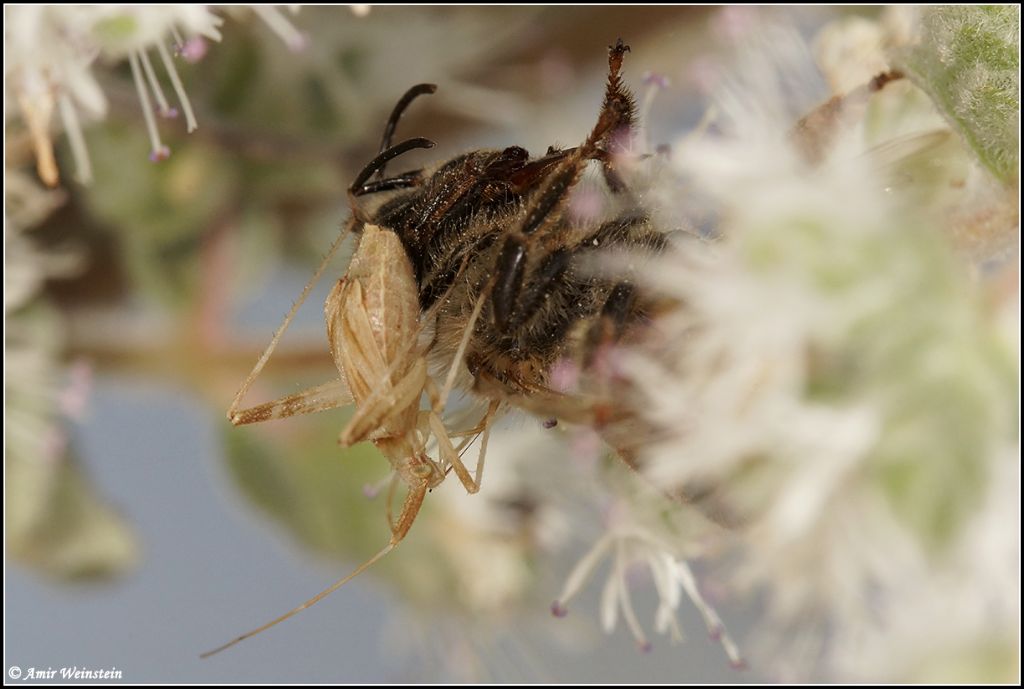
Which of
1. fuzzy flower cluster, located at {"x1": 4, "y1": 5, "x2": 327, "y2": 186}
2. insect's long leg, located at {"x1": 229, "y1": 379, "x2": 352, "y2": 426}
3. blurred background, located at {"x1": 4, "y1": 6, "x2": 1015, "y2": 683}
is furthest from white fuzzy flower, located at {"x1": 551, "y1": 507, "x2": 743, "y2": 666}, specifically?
fuzzy flower cluster, located at {"x1": 4, "y1": 5, "x2": 327, "y2": 186}

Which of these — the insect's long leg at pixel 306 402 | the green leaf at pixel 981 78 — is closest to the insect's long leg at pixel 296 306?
the insect's long leg at pixel 306 402

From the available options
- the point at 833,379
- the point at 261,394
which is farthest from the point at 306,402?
the point at 261,394

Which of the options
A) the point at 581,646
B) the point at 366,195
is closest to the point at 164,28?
the point at 366,195

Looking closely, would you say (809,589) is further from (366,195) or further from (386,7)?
(386,7)

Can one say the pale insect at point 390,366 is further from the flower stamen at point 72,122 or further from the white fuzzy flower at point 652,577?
the flower stamen at point 72,122

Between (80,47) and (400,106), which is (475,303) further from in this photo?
(80,47)

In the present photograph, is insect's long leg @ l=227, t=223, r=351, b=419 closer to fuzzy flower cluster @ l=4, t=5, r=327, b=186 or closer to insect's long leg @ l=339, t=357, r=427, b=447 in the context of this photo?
insect's long leg @ l=339, t=357, r=427, b=447
